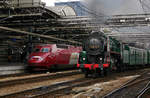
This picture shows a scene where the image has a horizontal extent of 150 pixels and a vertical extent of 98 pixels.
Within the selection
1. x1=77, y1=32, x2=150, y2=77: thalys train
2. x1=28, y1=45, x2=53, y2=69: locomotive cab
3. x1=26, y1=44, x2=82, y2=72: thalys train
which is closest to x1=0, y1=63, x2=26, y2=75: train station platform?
x1=26, y1=44, x2=82, y2=72: thalys train

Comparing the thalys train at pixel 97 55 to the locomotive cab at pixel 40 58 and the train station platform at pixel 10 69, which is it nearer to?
the locomotive cab at pixel 40 58

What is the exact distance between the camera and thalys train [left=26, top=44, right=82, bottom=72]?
1795 cm

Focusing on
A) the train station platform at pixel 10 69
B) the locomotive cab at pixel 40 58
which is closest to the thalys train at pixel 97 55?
the locomotive cab at pixel 40 58

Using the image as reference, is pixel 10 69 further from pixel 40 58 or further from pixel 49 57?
pixel 49 57

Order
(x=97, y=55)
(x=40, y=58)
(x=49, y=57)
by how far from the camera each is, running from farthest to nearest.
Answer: (x=49, y=57) < (x=40, y=58) < (x=97, y=55)

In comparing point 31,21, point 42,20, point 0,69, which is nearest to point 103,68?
point 0,69

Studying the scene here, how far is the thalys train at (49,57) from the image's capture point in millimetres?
17947

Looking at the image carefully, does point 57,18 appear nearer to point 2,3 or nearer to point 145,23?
point 2,3

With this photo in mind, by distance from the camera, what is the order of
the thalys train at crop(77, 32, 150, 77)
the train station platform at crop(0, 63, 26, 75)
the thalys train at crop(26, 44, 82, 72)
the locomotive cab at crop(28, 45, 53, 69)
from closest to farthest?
the thalys train at crop(77, 32, 150, 77) < the train station platform at crop(0, 63, 26, 75) < the locomotive cab at crop(28, 45, 53, 69) < the thalys train at crop(26, 44, 82, 72)

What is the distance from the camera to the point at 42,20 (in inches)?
858

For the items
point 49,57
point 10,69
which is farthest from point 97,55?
point 10,69

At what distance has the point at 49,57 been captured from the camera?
18453 mm

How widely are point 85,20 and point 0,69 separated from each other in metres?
10.1

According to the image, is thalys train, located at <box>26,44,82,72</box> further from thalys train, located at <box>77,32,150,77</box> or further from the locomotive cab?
thalys train, located at <box>77,32,150,77</box>
